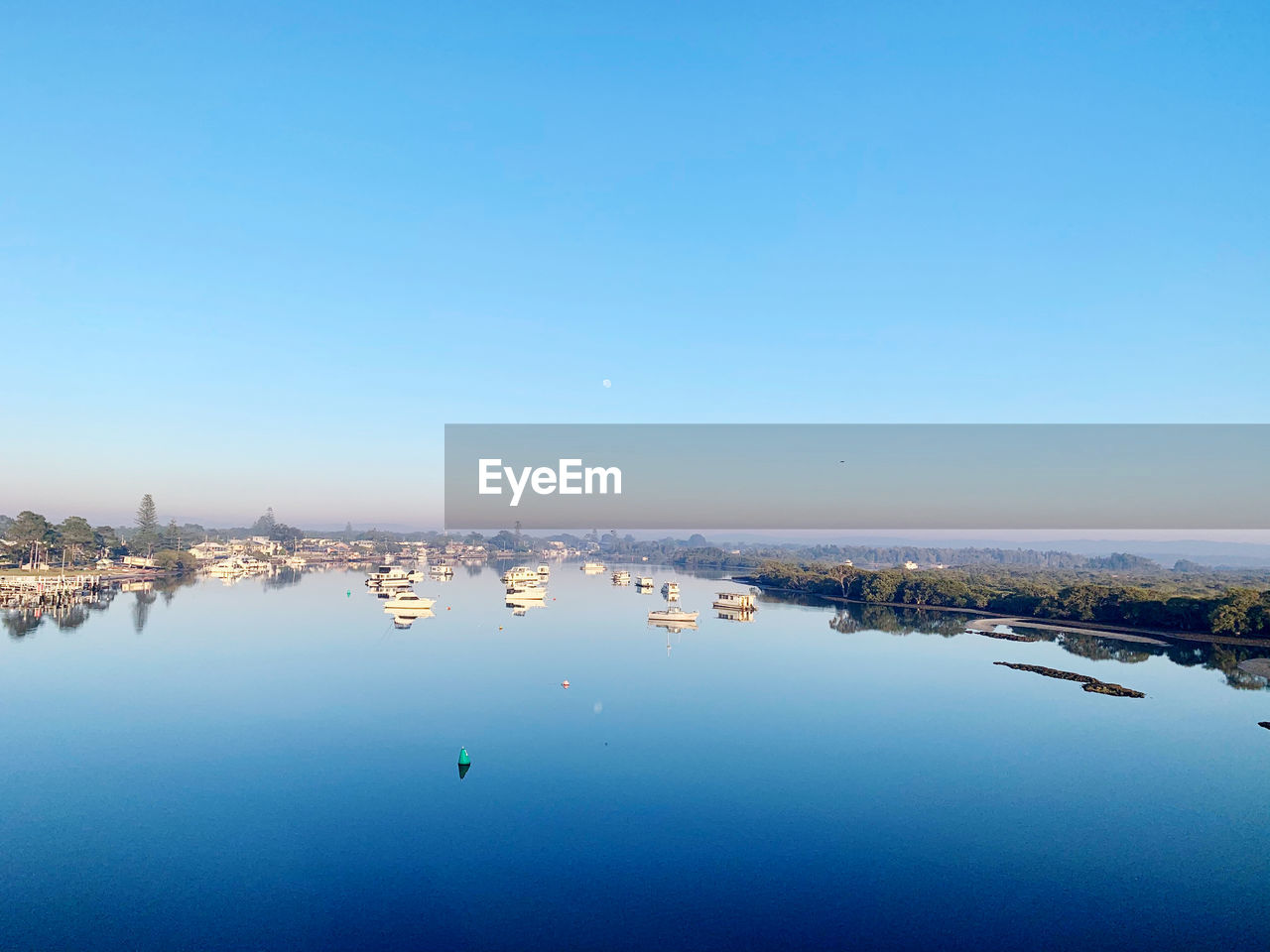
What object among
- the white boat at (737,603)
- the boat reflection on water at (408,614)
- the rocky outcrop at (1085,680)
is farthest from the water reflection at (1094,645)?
the boat reflection on water at (408,614)

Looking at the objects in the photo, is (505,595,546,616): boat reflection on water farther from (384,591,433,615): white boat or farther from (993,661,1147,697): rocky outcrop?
(993,661,1147,697): rocky outcrop

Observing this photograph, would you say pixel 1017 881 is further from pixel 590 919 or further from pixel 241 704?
pixel 241 704

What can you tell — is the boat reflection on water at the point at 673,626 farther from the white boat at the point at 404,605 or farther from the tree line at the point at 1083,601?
the tree line at the point at 1083,601

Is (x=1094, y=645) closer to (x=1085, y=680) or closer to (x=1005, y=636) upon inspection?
(x=1005, y=636)

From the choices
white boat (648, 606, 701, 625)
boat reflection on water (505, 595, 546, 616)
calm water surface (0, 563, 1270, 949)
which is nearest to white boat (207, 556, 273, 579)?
boat reflection on water (505, 595, 546, 616)

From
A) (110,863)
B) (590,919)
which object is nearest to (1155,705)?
(590,919)

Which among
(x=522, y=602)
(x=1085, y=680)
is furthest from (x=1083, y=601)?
(x=522, y=602)
